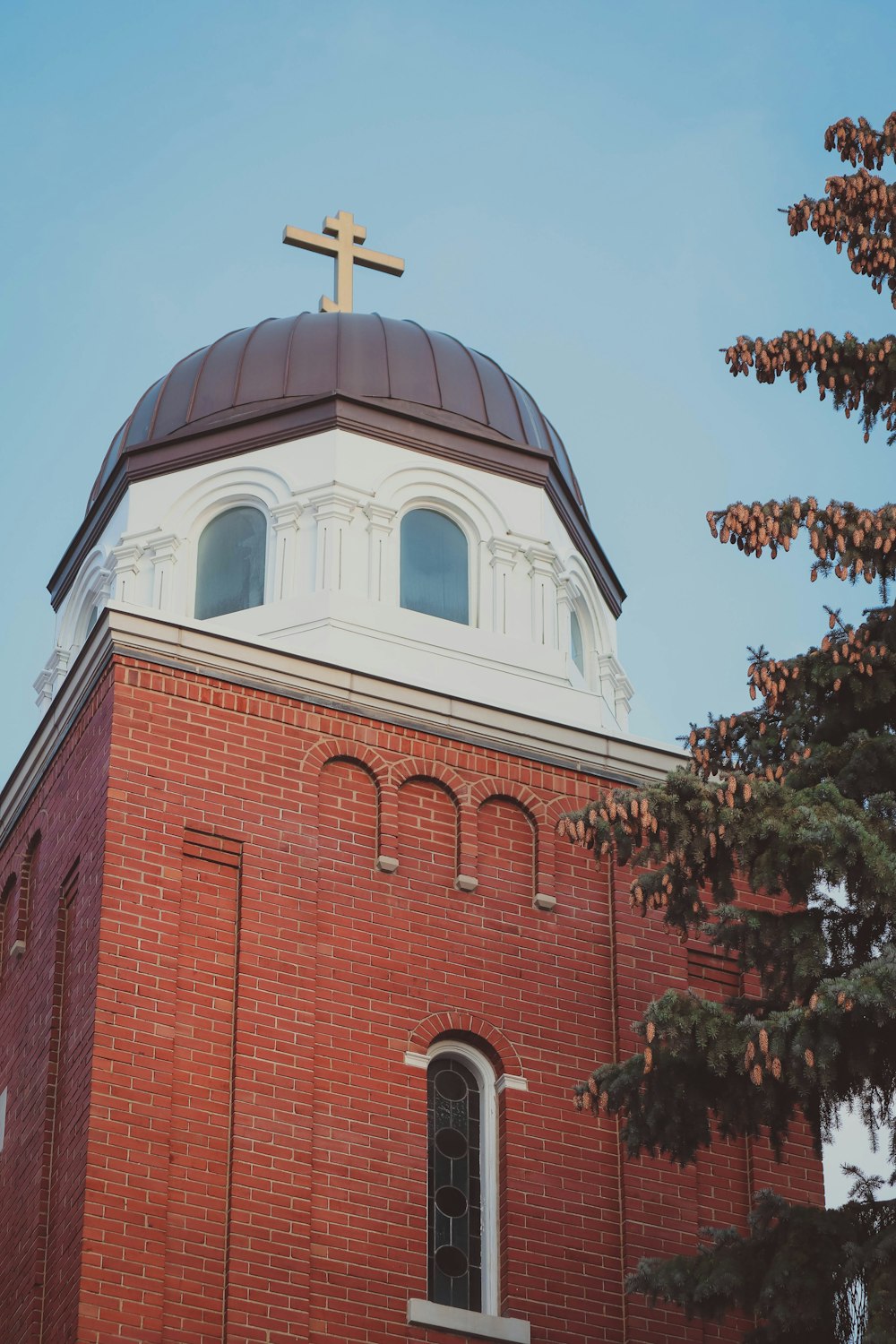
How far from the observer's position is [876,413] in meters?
16.4

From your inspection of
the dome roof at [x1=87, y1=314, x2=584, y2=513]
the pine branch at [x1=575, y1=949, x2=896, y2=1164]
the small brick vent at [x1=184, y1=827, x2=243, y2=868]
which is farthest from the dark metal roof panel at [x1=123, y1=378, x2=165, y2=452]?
the pine branch at [x1=575, y1=949, x2=896, y2=1164]

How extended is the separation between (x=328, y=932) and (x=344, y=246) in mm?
9450

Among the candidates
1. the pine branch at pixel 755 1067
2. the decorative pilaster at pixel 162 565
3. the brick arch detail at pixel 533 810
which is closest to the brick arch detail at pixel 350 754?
the brick arch detail at pixel 533 810

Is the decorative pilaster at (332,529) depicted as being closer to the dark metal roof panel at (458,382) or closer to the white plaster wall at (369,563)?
the white plaster wall at (369,563)

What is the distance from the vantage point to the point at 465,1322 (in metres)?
19.1

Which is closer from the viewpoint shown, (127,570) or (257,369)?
(127,570)

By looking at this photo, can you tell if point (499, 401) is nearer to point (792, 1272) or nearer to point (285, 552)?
point (285, 552)

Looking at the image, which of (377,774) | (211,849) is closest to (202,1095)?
(211,849)

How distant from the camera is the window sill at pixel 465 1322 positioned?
19047 millimetres

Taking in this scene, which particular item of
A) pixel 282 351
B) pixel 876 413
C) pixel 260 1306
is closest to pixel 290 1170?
pixel 260 1306

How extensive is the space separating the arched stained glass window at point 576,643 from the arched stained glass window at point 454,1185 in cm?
556

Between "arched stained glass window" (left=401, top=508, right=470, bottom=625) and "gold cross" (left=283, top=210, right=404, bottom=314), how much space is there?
390cm

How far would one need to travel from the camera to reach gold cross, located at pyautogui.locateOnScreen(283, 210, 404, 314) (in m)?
27.6

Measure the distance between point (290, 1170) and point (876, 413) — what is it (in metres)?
6.73
